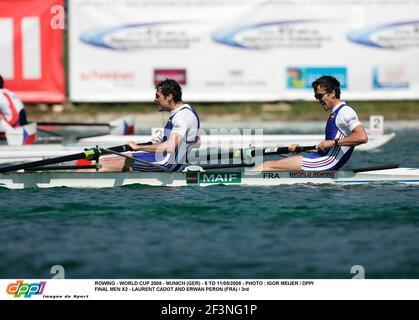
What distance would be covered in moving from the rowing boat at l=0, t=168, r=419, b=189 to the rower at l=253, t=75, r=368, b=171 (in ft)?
0.41

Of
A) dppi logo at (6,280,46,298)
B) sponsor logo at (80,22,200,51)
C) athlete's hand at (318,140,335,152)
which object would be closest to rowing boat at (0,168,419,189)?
athlete's hand at (318,140,335,152)

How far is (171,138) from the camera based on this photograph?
11.6 metres

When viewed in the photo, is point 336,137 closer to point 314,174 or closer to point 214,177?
point 314,174

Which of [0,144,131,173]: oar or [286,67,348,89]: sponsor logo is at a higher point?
[286,67,348,89]: sponsor logo

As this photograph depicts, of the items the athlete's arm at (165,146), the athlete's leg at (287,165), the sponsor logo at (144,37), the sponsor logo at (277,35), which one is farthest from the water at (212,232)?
the sponsor logo at (144,37)

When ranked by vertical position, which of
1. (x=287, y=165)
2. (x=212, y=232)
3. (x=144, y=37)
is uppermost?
(x=144, y=37)

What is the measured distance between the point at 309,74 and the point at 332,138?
37.2ft

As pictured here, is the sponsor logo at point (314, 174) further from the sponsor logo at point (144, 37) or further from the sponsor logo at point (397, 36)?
the sponsor logo at point (397, 36)

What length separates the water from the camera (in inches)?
310

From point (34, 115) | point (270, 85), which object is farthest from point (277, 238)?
point (34, 115)

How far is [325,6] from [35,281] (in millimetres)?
17120

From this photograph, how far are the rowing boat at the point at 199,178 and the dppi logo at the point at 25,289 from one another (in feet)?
15.3

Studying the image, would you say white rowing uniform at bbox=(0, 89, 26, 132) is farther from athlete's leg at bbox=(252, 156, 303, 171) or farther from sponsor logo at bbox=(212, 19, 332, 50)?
sponsor logo at bbox=(212, 19, 332, 50)

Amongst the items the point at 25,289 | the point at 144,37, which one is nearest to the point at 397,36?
the point at 144,37
